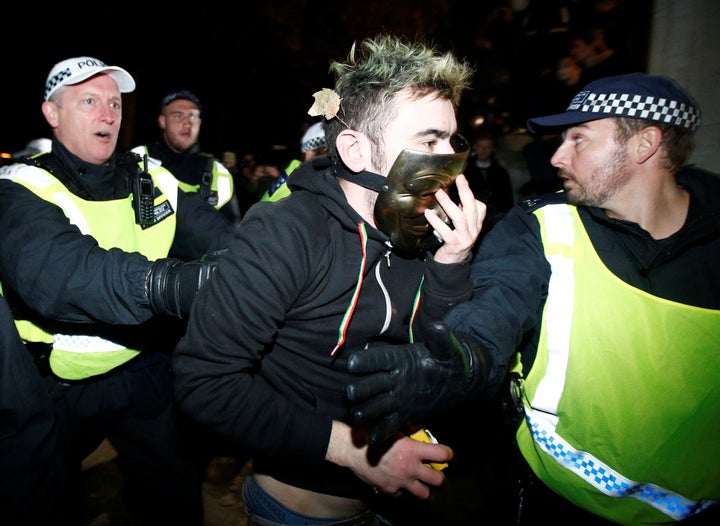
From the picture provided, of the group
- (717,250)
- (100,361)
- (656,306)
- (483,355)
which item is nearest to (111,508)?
(100,361)

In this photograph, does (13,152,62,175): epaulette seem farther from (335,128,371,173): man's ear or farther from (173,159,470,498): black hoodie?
(335,128,371,173): man's ear

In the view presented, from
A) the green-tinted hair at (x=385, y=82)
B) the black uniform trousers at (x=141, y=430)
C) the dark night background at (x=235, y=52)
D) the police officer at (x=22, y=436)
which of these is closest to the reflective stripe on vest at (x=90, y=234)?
the black uniform trousers at (x=141, y=430)

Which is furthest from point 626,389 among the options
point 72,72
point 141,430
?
point 72,72

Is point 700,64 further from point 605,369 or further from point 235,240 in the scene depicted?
point 235,240

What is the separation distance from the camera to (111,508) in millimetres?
3338

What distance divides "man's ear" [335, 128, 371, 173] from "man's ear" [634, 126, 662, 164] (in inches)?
49.3

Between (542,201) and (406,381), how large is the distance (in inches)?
46.2

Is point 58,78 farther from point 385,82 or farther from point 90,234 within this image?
point 385,82

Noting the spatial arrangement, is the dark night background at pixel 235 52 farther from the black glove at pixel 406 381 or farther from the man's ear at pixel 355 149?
the black glove at pixel 406 381

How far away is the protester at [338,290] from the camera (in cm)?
136

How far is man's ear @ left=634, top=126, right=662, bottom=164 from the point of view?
1980 millimetres

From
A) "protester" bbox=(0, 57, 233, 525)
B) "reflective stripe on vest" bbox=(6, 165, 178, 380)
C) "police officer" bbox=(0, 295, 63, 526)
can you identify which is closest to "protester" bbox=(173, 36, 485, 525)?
"protester" bbox=(0, 57, 233, 525)

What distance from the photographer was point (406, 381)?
1.28 metres

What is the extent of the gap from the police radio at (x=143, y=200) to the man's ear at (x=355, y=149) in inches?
57.0
